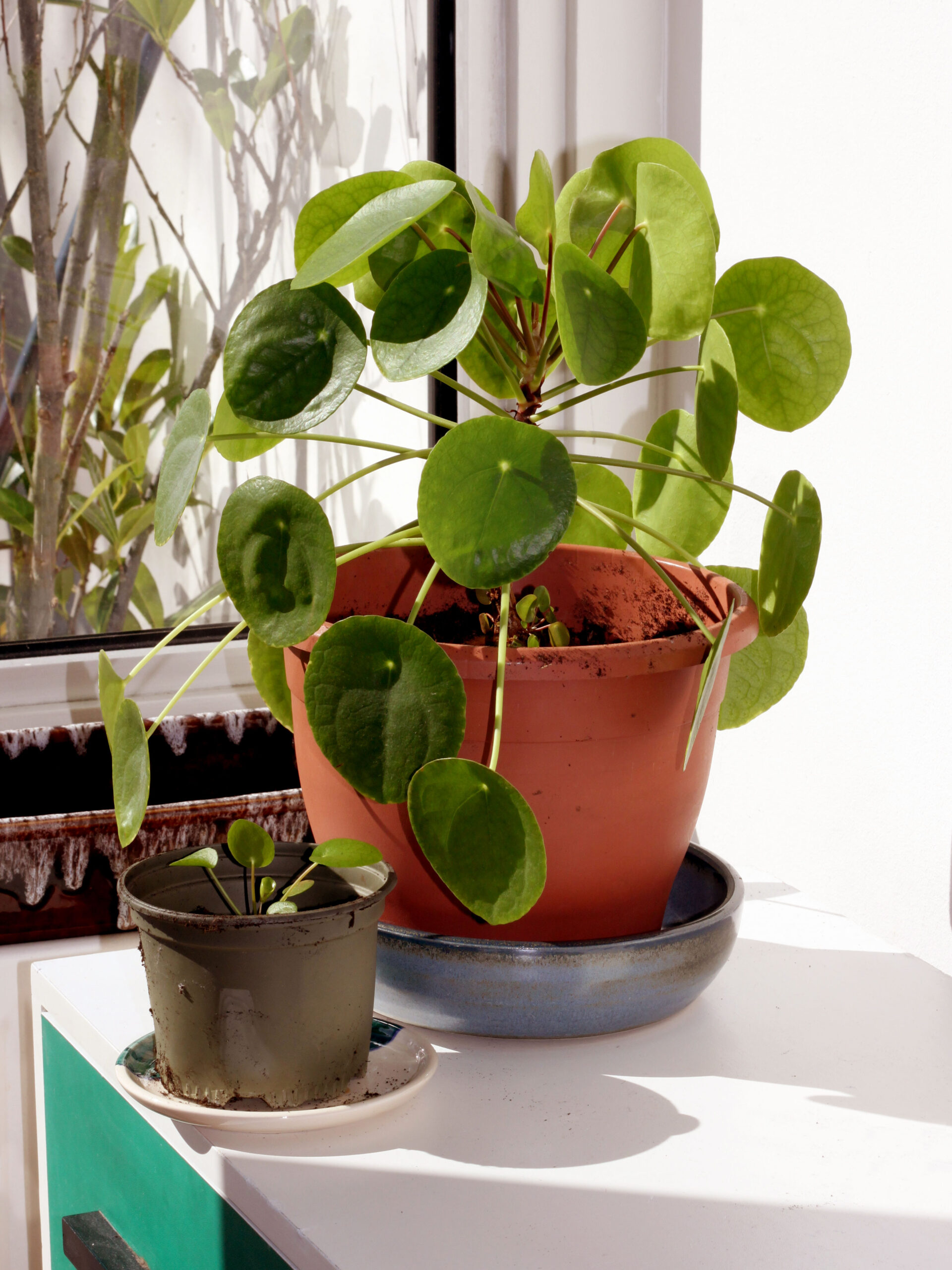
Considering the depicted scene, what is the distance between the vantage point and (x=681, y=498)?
81 cm

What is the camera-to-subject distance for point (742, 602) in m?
0.71

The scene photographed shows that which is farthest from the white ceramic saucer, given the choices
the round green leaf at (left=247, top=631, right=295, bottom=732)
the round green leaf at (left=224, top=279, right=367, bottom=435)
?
the round green leaf at (left=224, top=279, right=367, bottom=435)

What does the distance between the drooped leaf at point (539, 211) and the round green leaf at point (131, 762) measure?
1.18ft

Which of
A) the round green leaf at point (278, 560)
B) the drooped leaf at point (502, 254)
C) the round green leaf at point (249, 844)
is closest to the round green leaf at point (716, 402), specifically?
the drooped leaf at point (502, 254)

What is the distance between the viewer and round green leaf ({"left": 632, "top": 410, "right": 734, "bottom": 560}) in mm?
798

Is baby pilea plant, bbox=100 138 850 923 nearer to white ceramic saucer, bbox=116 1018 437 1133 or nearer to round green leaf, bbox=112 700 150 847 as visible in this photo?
round green leaf, bbox=112 700 150 847

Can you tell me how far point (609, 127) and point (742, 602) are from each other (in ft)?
1.98

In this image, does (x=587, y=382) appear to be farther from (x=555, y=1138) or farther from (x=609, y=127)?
(x=609, y=127)

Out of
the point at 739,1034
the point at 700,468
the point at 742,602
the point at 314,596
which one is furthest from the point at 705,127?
the point at 739,1034

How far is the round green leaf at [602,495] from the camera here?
0.84 m

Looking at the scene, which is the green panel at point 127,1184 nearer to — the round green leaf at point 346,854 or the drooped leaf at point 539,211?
the round green leaf at point 346,854

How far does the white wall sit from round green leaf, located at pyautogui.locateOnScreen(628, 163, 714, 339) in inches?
10.7

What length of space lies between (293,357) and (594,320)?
0.16m

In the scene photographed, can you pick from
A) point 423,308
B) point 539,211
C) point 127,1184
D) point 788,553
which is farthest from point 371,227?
point 127,1184
